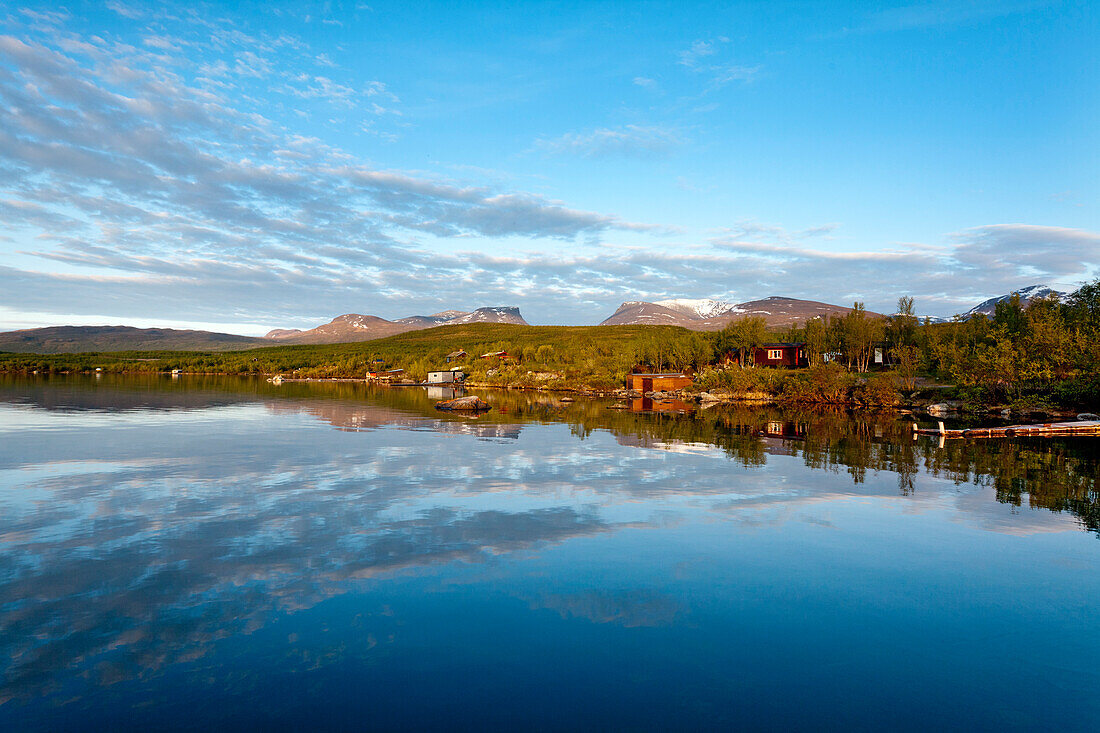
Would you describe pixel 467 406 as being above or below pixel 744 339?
below

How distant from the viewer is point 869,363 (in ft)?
321

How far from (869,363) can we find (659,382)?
36674mm

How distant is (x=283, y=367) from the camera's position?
175 meters

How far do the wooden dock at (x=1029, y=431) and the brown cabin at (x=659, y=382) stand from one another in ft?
157

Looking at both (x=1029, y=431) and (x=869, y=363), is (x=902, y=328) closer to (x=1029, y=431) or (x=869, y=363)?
(x=869, y=363)

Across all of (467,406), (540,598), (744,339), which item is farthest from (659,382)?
(540,598)

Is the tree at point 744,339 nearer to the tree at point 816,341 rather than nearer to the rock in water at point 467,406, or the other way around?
the tree at point 816,341

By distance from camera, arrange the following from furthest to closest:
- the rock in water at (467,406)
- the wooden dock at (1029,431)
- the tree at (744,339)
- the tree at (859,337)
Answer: the tree at (744,339), the tree at (859,337), the rock in water at (467,406), the wooden dock at (1029,431)

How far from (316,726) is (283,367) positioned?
183898mm

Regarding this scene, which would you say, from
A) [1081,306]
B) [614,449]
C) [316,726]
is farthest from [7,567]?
[1081,306]

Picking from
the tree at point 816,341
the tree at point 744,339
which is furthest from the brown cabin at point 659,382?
the tree at point 816,341

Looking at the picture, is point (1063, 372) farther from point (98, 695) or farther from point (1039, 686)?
point (98, 695)

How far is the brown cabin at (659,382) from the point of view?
3509 inches

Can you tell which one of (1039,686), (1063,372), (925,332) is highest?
(925,332)
